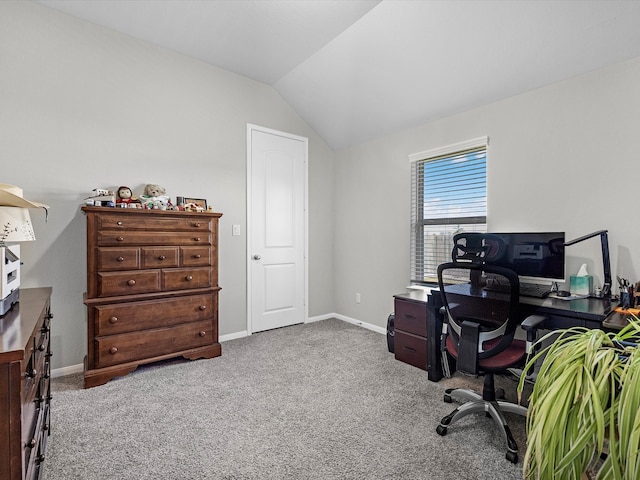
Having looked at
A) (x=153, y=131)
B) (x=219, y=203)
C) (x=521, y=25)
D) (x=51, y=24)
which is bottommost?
(x=219, y=203)

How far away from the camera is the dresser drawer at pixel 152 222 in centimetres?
267

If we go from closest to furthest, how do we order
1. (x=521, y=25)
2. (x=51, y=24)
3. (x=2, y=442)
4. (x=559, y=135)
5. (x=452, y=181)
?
(x=2, y=442) < (x=521, y=25) < (x=559, y=135) < (x=51, y=24) < (x=452, y=181)

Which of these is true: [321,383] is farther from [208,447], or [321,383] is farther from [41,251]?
[41,251]

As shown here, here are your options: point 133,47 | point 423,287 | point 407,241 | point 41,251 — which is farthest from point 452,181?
point 41,251

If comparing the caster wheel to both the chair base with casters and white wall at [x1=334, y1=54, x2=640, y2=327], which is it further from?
white wall at [x1=334, y1=54, x2=640, y2=327]

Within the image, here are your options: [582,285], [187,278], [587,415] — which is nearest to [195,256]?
[187,278]

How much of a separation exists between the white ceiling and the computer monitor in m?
1.23

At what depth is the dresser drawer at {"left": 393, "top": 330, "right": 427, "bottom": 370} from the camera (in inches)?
116

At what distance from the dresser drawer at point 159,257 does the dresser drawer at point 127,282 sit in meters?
0.07

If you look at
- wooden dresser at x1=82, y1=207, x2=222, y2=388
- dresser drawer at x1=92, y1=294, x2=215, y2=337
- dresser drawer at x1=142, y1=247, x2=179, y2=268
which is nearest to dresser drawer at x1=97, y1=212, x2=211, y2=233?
wooden dresser at x1=82, y1=207, x2=222, y2=388

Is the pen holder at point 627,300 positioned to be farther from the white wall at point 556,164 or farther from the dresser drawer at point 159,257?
the dresser drawer at point 159,257

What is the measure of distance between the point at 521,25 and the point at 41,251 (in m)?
4.05

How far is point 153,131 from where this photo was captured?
130 inches

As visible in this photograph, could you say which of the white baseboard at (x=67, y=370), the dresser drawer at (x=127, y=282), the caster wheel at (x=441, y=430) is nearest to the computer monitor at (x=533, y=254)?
the caster wheel at (x=441, y=430)
